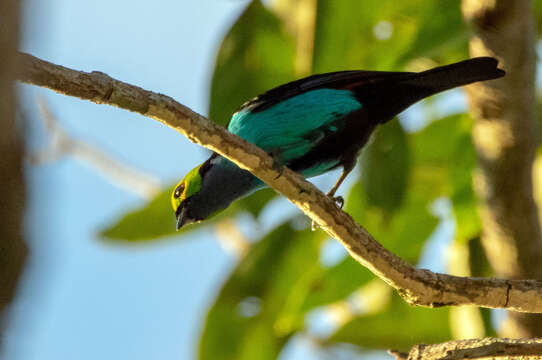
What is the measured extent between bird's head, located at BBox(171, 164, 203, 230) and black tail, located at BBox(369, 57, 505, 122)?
119 centimetres

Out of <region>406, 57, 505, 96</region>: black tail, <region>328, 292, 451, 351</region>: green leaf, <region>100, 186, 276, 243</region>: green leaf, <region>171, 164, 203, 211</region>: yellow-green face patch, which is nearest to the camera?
<region>406, 57, 505, 96</region>: black tail

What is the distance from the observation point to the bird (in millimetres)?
4031

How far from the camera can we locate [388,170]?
17.3 ft

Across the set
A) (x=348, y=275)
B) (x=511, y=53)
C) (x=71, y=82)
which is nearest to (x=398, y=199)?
(x=348, y=275)

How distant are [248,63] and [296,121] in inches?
64.4

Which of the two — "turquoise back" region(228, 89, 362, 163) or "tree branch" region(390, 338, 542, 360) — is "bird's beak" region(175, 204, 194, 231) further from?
"tree branch" region(390, 338, 542, 360)

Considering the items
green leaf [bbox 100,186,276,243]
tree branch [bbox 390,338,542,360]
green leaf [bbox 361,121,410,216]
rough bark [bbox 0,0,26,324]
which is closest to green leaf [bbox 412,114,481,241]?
green leaf [bbox 361,121,410,216]

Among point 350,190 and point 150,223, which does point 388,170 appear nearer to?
point 350,190

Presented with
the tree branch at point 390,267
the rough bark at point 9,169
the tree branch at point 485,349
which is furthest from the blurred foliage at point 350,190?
the rough bark at point 9,169

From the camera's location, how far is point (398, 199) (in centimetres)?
523

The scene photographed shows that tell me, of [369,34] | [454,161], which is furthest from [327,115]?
[369,34]

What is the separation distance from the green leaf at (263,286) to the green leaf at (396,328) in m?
1.13

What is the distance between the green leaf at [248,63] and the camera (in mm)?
5391

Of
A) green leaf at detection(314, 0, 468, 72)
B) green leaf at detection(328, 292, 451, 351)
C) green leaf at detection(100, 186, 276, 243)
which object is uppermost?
green leaf at detection(314, 0, 468, 72)
